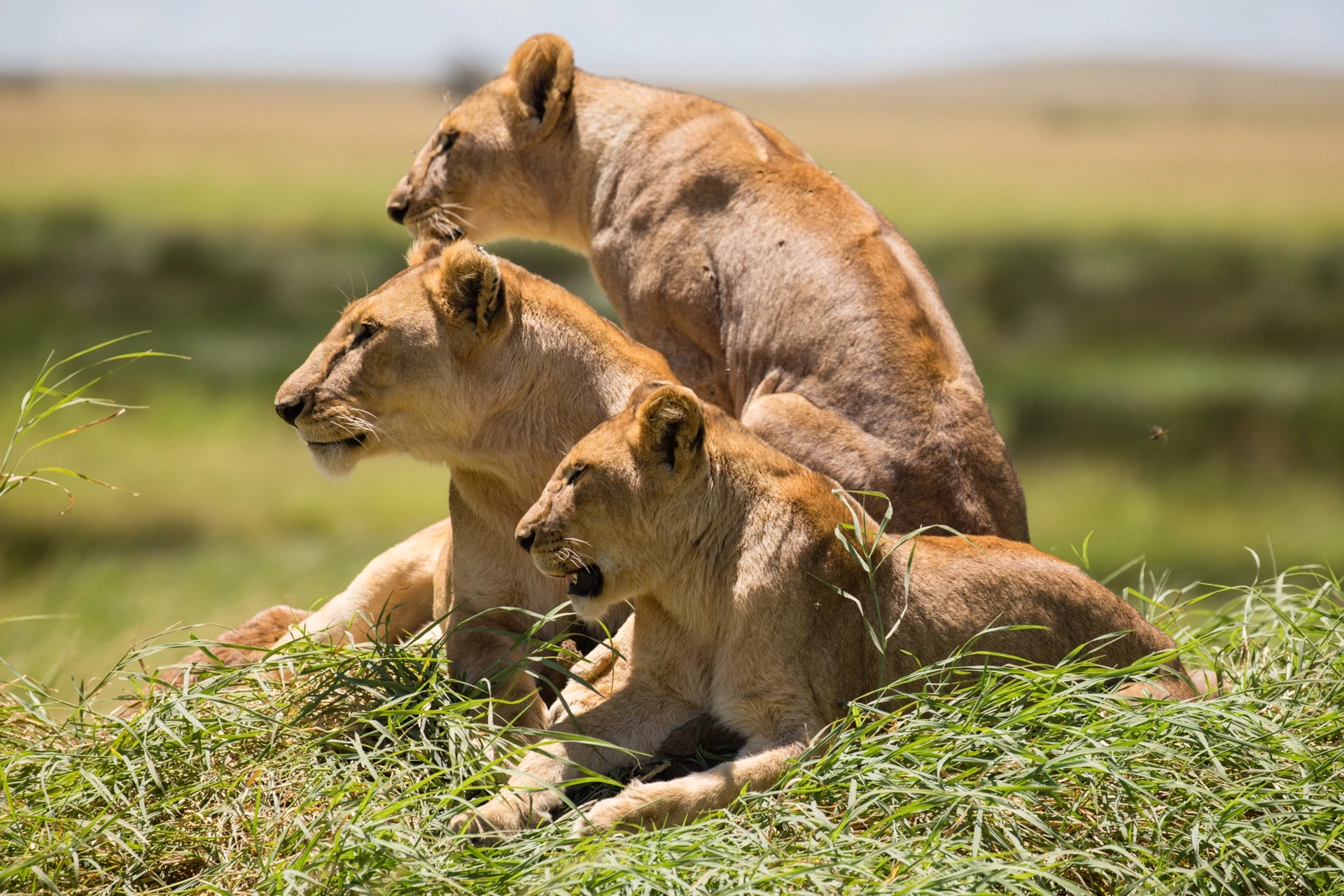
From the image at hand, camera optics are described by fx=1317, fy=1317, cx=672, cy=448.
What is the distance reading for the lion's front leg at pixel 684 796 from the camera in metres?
4.07

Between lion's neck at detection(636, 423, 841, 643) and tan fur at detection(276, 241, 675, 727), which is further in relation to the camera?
tan fur at detection(276, 241, 675, 727)

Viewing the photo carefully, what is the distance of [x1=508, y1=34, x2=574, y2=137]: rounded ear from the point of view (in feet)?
24.5

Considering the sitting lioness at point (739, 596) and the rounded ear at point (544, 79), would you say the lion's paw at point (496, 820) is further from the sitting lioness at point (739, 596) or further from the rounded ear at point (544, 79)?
the rounded ear at point (544, 79)

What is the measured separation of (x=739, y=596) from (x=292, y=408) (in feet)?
Result: 6.17

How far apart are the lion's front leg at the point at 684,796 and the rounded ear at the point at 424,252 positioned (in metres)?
2.50

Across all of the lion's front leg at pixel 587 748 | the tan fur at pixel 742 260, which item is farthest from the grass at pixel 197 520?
the lion's front leg at pixel 587 748

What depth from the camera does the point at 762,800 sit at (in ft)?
13.5

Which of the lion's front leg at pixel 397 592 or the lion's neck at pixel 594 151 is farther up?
the lion's neck at pixel 594 151

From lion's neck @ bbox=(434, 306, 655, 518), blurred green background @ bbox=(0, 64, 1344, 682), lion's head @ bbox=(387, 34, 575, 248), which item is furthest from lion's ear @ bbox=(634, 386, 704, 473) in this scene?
blurred green background @ bbox=(0, 64, 1344, 682)

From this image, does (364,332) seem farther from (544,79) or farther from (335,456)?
(544,79)

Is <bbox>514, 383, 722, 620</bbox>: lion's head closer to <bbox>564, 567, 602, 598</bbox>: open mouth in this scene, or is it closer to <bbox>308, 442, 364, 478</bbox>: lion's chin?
<bbox>564, 567, 602, 598</bbox>: open mouth

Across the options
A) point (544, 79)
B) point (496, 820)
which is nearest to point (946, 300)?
point (544, 79)

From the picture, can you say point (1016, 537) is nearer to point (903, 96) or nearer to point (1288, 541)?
point (1288, 541)

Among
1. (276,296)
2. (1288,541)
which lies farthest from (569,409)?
(276,296)
